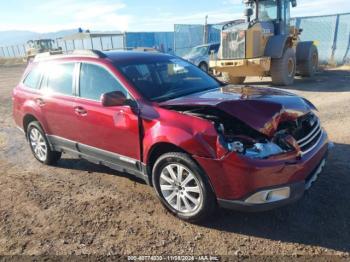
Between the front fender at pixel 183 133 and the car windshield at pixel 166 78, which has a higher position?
the car windshield at pixel 166 78

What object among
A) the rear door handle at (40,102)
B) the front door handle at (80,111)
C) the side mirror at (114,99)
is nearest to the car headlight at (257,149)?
the side mirror at (114,99)

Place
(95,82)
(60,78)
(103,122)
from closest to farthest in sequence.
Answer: (103,122) < (95,82) < (60,78)

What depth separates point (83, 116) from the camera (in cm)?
475

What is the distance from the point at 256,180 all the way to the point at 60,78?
11.2 feet

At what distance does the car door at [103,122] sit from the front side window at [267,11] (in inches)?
400

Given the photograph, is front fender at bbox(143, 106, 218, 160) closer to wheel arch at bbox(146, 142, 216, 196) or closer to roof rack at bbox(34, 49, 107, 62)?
wheel arch at bbox(146, 142, 216, 196)

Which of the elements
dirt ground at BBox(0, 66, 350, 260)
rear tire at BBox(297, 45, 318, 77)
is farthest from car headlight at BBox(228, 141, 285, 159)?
rear tire at BBox(297, 45, 318, 77)

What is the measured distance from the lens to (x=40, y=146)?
19.8ft

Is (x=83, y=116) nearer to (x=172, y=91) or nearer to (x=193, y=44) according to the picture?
(x=172, y=91)

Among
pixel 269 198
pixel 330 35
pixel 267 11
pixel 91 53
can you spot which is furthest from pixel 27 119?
pixel 330 35

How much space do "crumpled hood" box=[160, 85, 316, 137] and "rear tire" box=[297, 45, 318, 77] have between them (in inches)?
412

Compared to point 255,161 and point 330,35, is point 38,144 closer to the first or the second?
point 255,161

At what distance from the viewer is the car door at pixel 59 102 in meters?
5.05

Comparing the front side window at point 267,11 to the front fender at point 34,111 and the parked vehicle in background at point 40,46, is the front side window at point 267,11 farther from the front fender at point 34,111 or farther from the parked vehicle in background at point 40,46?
the parked vehicle in background at point 40,46
